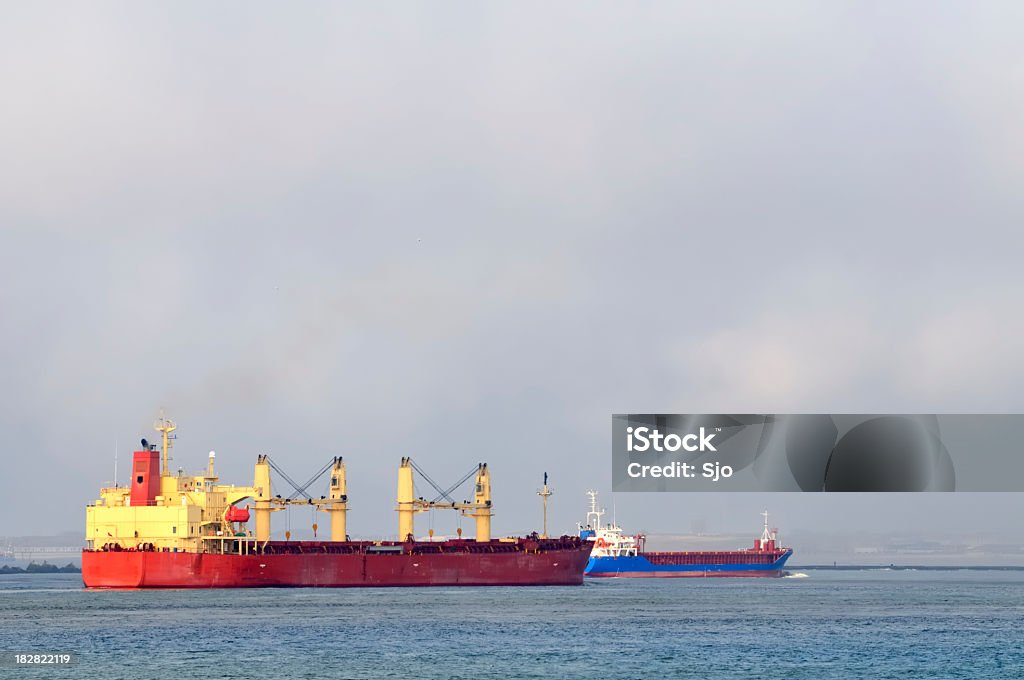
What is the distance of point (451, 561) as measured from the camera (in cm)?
10650

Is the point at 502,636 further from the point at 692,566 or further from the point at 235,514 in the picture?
the point at 692,566

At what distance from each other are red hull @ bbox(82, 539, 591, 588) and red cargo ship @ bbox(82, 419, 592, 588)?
76 mm

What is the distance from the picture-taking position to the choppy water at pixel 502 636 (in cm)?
5200

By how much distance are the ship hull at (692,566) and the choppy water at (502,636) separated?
4636cm

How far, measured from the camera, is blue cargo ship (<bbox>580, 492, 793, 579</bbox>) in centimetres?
14312

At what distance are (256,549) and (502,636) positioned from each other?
137ft

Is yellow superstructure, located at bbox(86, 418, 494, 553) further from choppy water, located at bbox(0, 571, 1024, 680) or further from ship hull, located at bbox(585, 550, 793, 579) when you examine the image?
ship hull, located at bbox(585, 550, 793, 579)

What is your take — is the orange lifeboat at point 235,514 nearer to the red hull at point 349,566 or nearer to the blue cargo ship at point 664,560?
the red hull at point 349,566

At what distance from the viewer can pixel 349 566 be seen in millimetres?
104625

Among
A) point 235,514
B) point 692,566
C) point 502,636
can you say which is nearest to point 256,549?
point 235,514

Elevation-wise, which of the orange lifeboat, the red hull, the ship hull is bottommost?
the ship hull

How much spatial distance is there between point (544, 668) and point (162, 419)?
54078 millimetres

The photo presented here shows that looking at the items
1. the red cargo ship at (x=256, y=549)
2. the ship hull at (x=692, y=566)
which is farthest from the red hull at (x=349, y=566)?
the ship hull at (x=692, y=566)

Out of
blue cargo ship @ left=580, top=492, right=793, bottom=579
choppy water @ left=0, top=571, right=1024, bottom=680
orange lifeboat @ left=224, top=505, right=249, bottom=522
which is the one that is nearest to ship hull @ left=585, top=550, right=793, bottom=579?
blue cargo ship @ left=580, top=492, right=793, bottom=579
